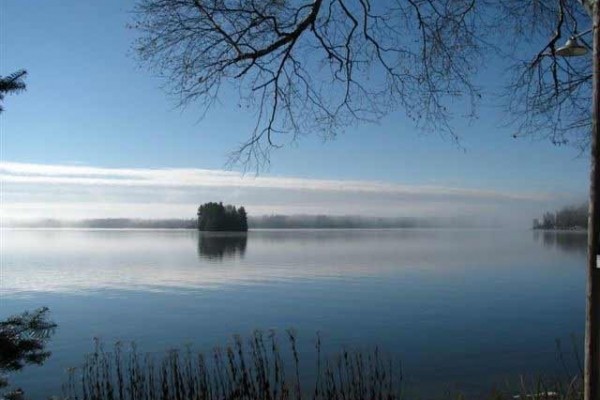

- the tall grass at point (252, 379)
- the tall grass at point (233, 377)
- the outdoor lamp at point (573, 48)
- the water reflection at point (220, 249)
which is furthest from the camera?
the water reflection at point (220, 249)

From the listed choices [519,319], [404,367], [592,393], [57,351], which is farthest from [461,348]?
[592,393]

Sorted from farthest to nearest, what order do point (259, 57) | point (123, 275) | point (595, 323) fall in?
1. point (123, 275)
2. point (259, 57)
3. point (595, 323)

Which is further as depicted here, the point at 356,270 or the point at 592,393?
the point at 356,270

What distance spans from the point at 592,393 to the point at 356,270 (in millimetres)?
37343

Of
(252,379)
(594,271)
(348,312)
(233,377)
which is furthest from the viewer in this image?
(348,312)

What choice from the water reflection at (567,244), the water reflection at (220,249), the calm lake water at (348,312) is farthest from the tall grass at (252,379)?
the water reflection at (567,244)

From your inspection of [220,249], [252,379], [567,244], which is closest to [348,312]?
[252,379]

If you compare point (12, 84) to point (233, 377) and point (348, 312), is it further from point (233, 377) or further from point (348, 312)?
point (348, 312)

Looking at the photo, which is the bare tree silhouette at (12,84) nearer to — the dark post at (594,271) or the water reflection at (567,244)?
the dark post at (594,271)

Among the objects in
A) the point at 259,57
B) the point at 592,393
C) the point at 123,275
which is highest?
the point at 259,57

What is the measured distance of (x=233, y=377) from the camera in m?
9.08

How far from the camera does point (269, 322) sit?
71.0 feet

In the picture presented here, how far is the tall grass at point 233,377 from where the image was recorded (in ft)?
30.0

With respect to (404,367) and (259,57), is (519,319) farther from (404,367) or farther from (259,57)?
(259,57)
